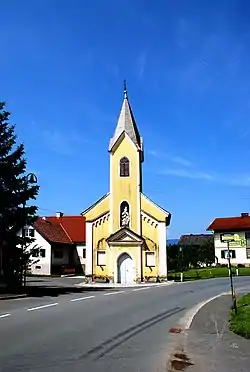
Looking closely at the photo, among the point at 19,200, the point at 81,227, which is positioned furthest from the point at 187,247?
the point at 19,200

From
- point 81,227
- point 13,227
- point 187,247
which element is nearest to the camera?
point 13,227

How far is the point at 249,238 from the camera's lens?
266 ft

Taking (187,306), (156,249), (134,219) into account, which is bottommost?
(187,306)

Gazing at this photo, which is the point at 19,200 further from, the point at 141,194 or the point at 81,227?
the point at 81,227

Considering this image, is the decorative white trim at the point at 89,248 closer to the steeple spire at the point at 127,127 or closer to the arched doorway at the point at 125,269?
the arched doorway at the point at 125,269

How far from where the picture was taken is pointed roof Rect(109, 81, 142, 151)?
49.6 meters

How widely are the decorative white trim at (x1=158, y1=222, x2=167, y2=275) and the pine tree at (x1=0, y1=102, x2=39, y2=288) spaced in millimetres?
18597

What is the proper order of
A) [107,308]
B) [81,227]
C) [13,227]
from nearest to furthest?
[107,308]
[13,227]
[81,227]

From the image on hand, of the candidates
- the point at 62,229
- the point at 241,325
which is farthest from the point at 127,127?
the point at 241,325

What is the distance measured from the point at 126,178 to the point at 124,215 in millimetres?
3706

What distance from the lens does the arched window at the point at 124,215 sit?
47.9 metres

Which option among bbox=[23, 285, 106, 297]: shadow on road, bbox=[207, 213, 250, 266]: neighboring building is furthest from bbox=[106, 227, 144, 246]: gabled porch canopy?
bbox=[207, 213, 250, 266]: neighboring building

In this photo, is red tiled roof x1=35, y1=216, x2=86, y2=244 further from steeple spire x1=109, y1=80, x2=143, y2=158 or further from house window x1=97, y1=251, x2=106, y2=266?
steeple spire x1=109, y1=80, x2=143, y2=158

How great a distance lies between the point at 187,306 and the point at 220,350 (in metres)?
11.9
